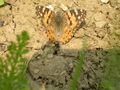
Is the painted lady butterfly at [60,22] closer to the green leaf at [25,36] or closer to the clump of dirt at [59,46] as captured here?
the clump of dirt at [59,46]

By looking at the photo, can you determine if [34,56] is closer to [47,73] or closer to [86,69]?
[47,73]

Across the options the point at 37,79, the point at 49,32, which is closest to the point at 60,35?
the point at 49,32

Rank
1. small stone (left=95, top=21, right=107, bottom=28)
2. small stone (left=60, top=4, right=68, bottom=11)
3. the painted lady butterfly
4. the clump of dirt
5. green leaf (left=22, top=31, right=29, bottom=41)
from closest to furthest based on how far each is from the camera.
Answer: green leaf (left=22, top=31, right=29, bottom=41) < the clump of dirt < the painted lady butterfly < small stone (left=95, top=21, right=107, bottom=28) < small stone (left=60, top=4, right=68, bottom=11)

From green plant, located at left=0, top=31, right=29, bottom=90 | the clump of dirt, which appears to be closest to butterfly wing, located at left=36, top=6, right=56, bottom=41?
the clump of dirt

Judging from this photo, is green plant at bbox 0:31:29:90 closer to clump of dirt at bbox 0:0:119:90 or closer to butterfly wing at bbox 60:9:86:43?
clump of dirt at bbox 0:0:119:90

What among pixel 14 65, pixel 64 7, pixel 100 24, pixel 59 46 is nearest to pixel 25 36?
pixel 14 65

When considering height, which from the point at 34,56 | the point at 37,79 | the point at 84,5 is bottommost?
the point at 37,79

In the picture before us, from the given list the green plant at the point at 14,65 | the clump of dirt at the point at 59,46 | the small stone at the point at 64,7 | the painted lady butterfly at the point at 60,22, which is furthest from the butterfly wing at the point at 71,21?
the green plant at the point at 14,65

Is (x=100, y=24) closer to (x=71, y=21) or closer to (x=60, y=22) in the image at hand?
(x=71, y=21)
